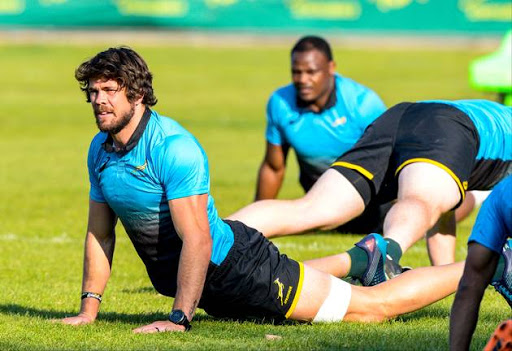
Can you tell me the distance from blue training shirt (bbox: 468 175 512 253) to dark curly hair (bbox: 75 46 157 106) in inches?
84.3

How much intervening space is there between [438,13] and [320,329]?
97.1 ft

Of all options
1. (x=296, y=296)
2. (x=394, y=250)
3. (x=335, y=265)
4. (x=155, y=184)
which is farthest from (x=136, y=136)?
(x=394, y=250)

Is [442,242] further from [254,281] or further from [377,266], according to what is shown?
[254,281]

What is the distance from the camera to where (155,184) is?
609 centimetres

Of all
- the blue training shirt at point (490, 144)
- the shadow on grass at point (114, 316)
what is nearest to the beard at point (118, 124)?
the shadow on grass at point (114, 316)

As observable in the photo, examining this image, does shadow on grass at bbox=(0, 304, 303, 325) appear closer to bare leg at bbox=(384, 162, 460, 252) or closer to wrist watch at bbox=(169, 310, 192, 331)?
wrist watch at bbox=(169, 310, 192, 331)

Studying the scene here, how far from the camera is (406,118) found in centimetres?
806

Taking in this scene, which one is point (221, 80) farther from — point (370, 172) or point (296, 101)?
point (370, 172)

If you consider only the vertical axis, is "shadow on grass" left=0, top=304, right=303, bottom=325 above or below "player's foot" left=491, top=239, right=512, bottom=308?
below

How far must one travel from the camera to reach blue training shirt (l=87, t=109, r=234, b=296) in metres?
5.99

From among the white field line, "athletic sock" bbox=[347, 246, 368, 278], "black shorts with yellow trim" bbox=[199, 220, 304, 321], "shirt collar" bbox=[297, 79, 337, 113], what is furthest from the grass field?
"shirt collar" bbox=[297, 79, 337, 113]

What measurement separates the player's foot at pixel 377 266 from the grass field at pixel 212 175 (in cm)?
27

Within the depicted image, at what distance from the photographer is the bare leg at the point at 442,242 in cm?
838

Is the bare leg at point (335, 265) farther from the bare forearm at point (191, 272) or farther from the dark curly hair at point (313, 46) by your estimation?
the dark curly hair at point (313, 46)
